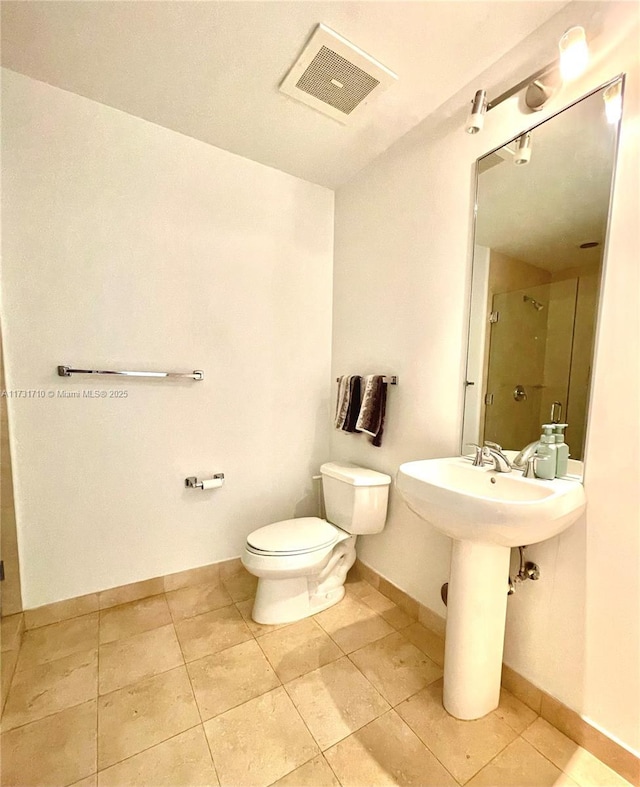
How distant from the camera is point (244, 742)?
40.6 inches

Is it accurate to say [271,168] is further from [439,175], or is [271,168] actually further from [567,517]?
[567,517]

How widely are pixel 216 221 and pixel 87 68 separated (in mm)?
662

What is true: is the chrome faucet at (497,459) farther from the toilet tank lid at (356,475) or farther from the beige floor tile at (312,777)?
the beige floor tile at (312,777)

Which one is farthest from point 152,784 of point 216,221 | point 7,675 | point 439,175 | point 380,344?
point 439,175

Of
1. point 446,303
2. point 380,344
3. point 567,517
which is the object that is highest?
point 446,303

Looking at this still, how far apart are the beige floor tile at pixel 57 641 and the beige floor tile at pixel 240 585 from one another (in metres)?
0.59

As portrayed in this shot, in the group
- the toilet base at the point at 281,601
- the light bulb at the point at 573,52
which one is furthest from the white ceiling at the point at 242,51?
the toilet base at the point at 281,601

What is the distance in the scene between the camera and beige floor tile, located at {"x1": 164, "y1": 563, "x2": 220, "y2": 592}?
1.75 meters

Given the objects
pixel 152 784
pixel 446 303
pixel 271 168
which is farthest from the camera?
pixel 271 168

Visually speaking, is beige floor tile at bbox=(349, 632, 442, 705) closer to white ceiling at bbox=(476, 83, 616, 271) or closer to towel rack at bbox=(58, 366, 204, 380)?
towel rack at bbox=(58, 366, 204, 380)

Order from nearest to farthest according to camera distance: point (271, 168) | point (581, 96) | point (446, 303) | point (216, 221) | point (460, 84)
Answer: point (581, 96)
point (460, 84)
point (446, 303)
point (216, 221)
point (271, 168)

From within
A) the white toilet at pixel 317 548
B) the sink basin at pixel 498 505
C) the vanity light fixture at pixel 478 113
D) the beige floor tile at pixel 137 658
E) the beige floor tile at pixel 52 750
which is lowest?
the beige floor tile at pixel 137 658

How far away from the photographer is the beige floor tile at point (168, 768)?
0.93 meters

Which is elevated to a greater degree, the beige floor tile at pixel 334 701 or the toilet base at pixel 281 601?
the toilet base at pixel 281 601
